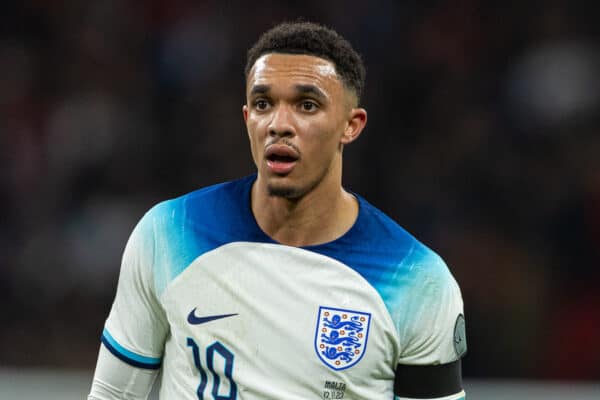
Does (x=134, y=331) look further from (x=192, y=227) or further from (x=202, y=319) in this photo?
(x=192, y=227)

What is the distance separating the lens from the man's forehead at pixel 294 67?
284cm

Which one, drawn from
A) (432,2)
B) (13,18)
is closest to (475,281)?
(432,2)

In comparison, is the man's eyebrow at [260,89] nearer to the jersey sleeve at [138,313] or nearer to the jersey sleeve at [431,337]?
the jersey sleeve at [138,313]

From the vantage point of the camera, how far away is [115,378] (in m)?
3.04

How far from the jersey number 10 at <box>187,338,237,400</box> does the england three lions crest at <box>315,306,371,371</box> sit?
0.26 m

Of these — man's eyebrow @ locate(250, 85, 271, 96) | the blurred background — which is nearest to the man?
man's eyebrow @ locate(250, 85, 271, 96)

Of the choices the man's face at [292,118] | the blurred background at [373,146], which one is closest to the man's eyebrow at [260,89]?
the man's face at [292,118]

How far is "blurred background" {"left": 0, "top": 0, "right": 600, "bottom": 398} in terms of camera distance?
6121 millimetres

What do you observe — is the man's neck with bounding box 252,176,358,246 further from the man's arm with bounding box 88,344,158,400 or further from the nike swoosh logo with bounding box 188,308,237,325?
the man's arm with bounding box 88,344,158,400

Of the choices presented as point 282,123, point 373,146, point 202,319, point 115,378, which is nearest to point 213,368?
point 202,319

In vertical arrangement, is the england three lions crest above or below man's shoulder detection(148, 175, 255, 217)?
below

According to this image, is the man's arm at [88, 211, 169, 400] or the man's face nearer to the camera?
the man's face

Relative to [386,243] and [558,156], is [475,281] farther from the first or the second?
[386,243]

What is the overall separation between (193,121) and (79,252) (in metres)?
1.19
